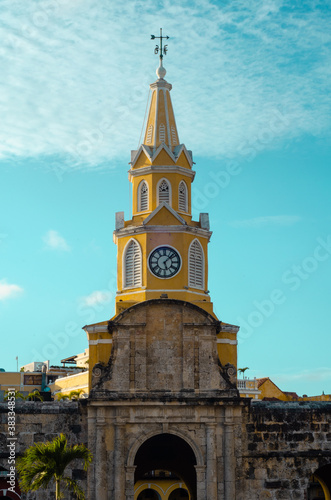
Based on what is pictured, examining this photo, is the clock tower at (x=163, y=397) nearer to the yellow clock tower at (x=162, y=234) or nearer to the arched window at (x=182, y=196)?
the yellow clock tower at (x=162, y=234)

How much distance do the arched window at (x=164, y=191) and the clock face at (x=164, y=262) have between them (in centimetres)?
354

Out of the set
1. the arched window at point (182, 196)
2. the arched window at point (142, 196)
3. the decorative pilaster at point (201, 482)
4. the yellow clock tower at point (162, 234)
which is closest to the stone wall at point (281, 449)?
the decorative pilaster at point (201, 482)

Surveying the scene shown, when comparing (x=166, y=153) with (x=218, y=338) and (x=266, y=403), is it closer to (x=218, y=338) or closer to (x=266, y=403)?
(x=218, y=338)

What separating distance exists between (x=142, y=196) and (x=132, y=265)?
16.2ft

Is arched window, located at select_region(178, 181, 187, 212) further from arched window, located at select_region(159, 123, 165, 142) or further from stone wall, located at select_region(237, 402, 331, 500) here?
stone wall, located at select_region(237, 402, 331, 500)

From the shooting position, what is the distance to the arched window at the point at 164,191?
5125 centimetres

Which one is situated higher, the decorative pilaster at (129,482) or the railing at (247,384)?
the railing at (247,384)

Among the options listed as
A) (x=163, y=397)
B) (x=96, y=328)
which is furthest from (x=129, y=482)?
(x=96, y=328)

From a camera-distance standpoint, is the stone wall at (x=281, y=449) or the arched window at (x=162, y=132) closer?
the stone wall at (x=281, y=449)

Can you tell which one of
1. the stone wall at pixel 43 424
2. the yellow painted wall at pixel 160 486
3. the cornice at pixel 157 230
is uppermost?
the cornice at pixel 157 230

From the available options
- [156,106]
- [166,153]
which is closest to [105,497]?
[166,153]

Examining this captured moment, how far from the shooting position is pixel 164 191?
5153 cm

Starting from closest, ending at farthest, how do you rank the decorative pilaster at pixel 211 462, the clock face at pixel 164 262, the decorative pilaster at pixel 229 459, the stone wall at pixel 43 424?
the decorative pilaster at pixel 211 462 < the decorative pilaster at pixel 229 459 < the stone wall at pixel 43 424 < the clock face at pixel 164 262

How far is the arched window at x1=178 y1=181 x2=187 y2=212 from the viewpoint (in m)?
51.7
